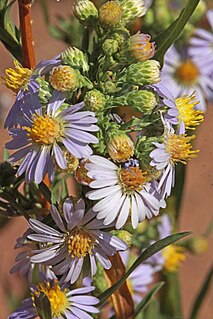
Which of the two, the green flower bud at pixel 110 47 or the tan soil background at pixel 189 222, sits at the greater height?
the green flower bud at pixel 110 47

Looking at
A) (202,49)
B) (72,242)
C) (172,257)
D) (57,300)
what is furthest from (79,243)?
(202,49)

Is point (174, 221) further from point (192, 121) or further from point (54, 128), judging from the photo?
point (54, 128)

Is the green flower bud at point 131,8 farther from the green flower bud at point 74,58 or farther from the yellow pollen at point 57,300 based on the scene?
the yellow pollen at point 57,300

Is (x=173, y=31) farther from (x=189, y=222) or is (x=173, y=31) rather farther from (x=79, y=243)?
(x=189, y=222)

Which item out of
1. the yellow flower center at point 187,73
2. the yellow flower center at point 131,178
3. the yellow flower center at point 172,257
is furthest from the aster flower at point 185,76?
the yellow flower center at point 131,178

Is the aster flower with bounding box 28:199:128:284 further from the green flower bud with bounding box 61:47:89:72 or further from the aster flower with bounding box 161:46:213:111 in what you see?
the aster flower with bounding box 161:46:213:111
